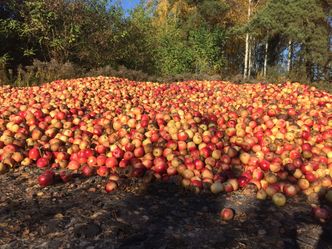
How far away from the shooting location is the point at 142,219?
3.43 meters

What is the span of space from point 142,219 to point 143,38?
68.7 feet

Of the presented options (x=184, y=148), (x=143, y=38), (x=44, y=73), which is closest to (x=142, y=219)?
(x=184, y=148)

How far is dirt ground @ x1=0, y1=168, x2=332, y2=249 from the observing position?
313 cm

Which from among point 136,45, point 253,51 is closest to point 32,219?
point 136,45

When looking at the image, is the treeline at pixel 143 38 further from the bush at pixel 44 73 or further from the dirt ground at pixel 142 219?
the dirt ground at pixel 142 219

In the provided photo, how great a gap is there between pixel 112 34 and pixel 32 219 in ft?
55.0

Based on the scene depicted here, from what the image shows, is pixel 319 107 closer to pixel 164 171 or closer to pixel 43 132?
pixel 164 171

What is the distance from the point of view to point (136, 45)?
2255cm

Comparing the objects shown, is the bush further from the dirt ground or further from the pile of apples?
the dirt ground

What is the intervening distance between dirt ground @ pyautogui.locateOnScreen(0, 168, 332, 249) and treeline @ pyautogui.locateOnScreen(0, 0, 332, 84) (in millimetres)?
8969

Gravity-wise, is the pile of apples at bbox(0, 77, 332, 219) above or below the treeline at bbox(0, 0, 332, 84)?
below

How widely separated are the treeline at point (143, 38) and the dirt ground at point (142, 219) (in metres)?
8.97

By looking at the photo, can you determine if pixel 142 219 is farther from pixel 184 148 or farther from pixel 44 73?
pixel 44 73

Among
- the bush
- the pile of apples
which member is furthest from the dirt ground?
the bush
